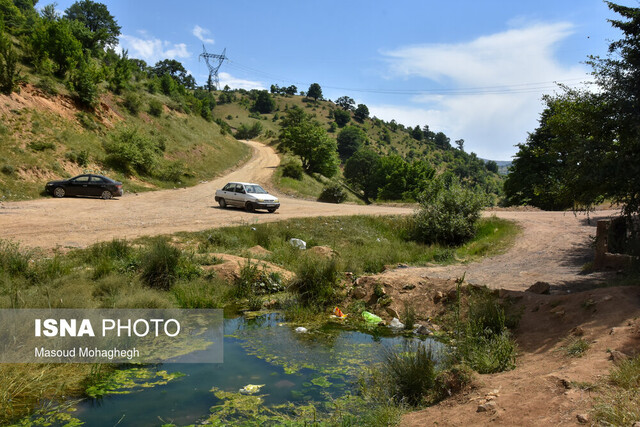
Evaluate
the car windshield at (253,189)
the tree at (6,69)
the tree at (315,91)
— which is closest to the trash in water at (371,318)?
the car windshield at (253,189)

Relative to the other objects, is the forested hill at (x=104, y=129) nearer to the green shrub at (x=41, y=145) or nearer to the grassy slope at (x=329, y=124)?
the green shrub at (x=41, y=145)

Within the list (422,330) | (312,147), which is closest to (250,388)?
(422,330)

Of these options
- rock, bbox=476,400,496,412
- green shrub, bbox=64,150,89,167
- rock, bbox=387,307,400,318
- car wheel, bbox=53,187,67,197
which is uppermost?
green shrub, bbox=64,150,89,167

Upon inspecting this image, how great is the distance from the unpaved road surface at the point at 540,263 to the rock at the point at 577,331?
442 centimetres

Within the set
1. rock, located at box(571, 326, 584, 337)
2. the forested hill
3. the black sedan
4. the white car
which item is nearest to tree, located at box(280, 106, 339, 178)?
the forested hill

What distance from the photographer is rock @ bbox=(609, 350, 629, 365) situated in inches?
220

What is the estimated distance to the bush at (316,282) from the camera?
37.5ft

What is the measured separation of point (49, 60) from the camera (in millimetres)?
37969

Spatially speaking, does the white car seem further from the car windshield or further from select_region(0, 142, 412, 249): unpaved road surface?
select_region(0, 142, 412, 249): unpaved road surface

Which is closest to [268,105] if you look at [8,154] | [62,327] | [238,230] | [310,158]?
[310,158]

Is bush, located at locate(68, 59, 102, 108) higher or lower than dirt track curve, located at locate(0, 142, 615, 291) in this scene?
higher

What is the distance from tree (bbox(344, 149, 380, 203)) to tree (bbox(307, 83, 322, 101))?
11257 cm

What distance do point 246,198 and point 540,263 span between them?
1608 cm

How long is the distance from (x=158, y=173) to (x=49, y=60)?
46.1 feet
